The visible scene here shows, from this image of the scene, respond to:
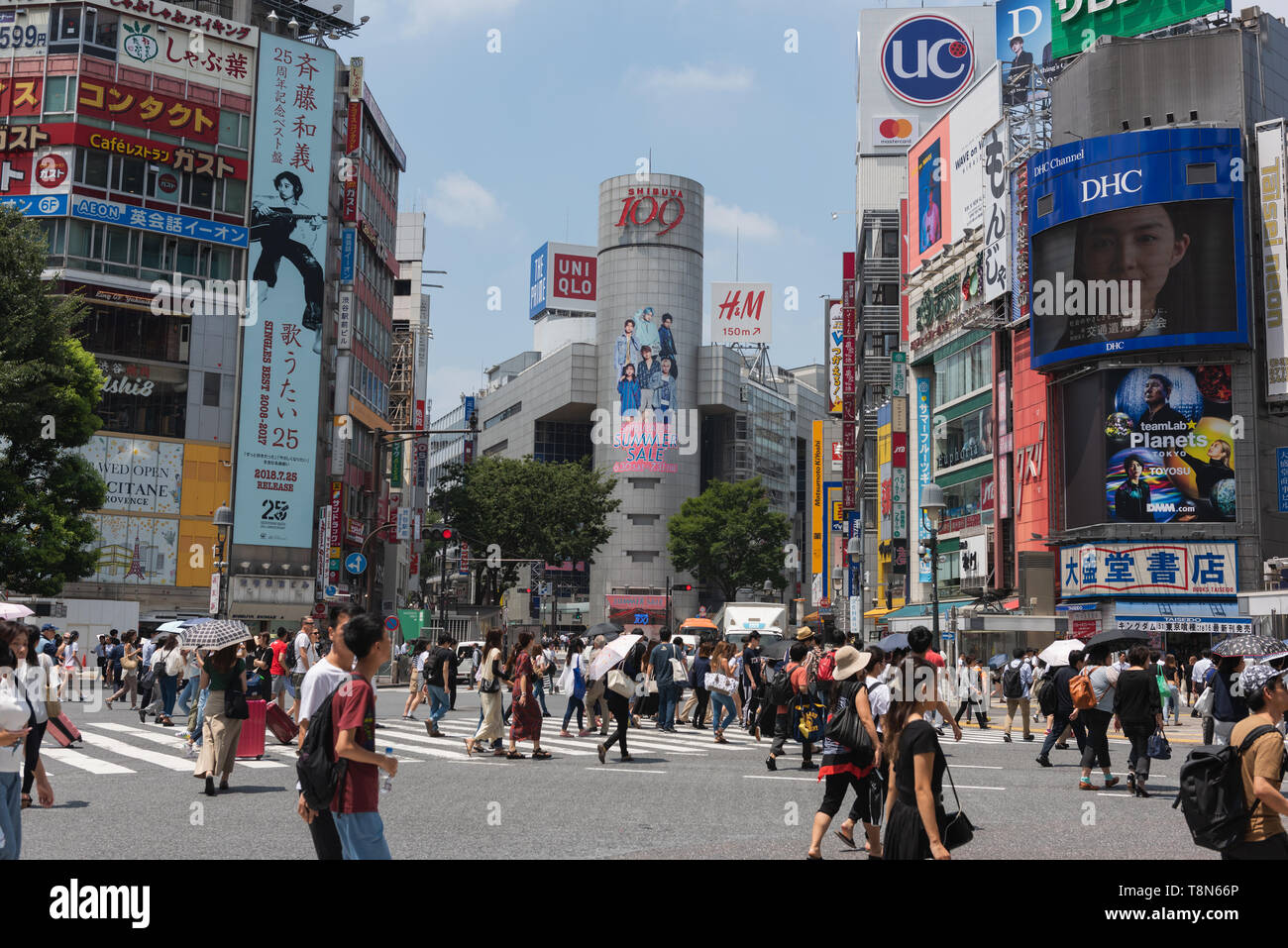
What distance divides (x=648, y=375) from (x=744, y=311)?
58.2 ft

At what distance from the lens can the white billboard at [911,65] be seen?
283 ft

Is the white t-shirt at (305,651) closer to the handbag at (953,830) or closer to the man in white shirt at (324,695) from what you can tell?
the man in white shirt at (324,695)

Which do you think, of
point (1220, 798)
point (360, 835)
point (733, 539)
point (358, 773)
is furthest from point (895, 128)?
point (360, 835)

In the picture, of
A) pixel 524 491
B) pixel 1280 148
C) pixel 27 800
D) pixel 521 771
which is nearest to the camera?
A: pixel 27 800

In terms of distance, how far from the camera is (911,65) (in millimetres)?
87375

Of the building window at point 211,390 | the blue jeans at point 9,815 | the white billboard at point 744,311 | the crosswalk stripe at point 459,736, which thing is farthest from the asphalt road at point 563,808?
the white billboard at point 744,311

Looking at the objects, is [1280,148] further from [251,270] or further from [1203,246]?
[251,270]

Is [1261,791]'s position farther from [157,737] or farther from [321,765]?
[157,737]

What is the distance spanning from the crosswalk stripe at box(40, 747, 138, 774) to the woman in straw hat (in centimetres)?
1022

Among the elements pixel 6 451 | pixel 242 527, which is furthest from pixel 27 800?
pixel 242 527

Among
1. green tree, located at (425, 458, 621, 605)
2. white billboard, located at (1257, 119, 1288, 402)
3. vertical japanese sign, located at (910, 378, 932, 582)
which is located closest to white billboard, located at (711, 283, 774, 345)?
green tree, located at (425, 458, 621, 605)

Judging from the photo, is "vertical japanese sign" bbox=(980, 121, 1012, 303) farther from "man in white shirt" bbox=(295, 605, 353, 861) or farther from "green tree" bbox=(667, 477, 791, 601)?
"man in white shirt" bbox=(295, 605, 353, 861)
